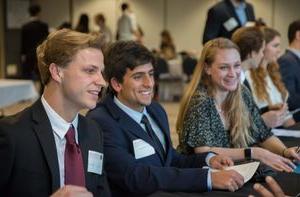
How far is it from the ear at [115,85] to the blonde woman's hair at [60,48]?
1.51ft

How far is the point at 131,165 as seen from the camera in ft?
7.00

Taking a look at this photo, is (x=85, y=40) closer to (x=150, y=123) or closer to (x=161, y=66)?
(x=150, y=123)

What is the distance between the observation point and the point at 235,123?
2.84 m

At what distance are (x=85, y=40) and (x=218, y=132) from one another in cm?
113

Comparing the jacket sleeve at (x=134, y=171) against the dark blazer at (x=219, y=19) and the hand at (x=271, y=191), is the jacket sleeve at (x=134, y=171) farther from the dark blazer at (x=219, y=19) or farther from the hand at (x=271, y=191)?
the dark blazer at (x=219, y=19)

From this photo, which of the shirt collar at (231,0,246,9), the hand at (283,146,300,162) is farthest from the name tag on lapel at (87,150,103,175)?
the shirt collar at (231,0,246,9)

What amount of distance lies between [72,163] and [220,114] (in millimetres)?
1178

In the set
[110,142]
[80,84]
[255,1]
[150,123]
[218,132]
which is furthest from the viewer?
[255,1]

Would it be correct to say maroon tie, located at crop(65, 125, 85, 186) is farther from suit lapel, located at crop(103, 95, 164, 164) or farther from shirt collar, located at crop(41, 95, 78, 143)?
suit lapel, located at crop(103, 95, 164, 164)

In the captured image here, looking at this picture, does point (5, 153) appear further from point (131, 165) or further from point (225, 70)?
point (225, 70)

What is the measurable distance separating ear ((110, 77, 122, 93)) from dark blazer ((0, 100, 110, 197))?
557 mm

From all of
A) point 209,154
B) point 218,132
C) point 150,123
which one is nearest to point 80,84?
point 150,123

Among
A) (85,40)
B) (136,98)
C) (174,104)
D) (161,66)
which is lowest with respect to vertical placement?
(174,104)

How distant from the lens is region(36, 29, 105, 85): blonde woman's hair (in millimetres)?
1837
